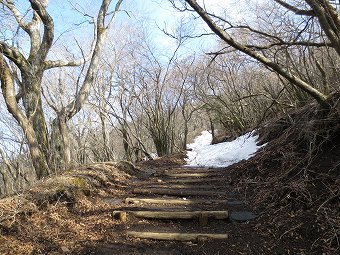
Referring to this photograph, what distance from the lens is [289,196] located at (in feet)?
13.1

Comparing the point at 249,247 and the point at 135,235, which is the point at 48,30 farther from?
the point at 249,247

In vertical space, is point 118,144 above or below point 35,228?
above

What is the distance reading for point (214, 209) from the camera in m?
4.62

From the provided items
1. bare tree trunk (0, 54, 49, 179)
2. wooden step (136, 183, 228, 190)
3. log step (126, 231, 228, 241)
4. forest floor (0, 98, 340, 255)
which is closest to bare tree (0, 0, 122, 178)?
bare tree trunk (0, 54, 49, 179)

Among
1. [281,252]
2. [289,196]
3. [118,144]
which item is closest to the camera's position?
[281,252]

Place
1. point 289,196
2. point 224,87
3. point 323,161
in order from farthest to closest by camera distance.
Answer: point 224,87
point 323,161
point 289,196

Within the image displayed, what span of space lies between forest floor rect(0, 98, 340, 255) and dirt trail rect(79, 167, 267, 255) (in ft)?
0.04

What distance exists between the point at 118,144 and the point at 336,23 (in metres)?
30.1

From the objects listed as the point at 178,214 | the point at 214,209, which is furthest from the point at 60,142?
the point at 214,209

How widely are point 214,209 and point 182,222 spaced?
62cm

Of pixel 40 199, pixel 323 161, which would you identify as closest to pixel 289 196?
pixel 323 161

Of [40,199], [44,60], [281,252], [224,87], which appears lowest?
[281,252]

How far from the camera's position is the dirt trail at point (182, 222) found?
3.45m

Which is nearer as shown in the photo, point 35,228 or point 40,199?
point 35,228
